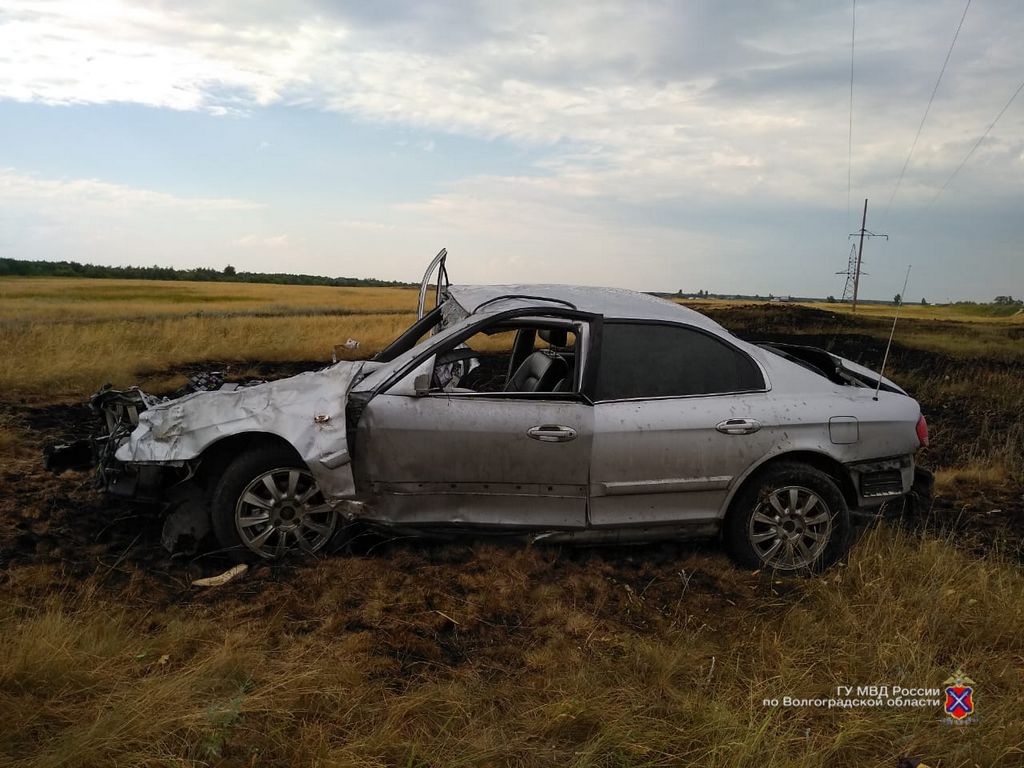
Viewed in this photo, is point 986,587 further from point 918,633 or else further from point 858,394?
point 858,394

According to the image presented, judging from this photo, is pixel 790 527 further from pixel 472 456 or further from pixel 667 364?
pixel 472 456

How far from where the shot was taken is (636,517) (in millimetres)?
4211

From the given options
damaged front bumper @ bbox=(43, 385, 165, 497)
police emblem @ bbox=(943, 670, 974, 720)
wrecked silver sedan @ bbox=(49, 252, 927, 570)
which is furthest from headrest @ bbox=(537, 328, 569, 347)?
police emblem @ bbox=(943, 670, 974, 720)

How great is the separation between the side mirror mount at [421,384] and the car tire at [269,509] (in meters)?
0.73

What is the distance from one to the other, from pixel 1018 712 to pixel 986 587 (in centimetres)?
124

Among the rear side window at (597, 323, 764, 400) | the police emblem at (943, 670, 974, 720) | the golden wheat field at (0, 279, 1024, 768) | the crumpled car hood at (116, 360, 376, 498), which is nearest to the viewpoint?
the golden wheat field at (0, 279, 1024, 768)

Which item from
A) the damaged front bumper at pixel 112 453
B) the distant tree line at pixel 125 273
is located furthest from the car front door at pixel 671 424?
the distant tree line at pixel 125 273

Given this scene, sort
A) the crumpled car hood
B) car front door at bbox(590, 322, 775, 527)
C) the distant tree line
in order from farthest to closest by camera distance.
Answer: the distant tree line, car front door at bbox(590, 322, 775, 527), the crumpled car hood

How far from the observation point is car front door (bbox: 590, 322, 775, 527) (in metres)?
4.15

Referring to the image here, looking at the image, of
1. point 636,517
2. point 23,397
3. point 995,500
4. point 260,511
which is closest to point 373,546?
point 260,511

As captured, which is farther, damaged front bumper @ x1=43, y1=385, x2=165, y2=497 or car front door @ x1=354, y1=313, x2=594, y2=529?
damaged front bumper @ x1=43, y1=385, x2=165, y2=497

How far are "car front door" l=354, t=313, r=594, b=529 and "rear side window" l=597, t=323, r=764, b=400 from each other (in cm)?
31

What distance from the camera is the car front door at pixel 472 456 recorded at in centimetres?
402

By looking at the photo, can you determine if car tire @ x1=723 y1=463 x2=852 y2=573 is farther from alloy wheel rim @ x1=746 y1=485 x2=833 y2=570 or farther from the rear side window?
the rear side window
